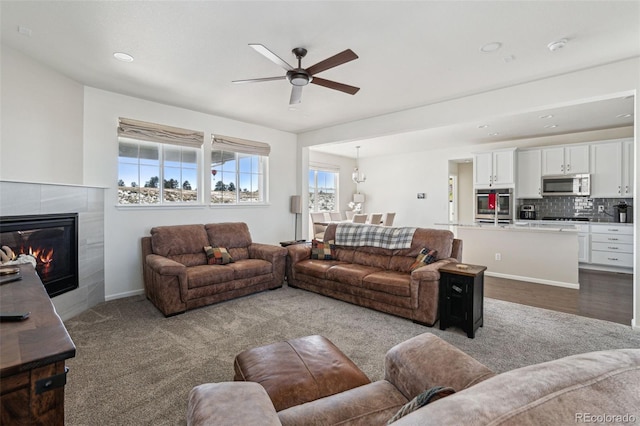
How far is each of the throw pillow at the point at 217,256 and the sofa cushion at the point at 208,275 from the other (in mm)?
263

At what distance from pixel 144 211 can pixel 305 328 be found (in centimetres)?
299

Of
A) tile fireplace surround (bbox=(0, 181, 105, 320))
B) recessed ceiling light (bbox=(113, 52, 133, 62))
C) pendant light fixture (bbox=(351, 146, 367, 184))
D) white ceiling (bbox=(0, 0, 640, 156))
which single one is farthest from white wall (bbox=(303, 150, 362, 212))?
recessed ceiling light (bbox=(113, 52, 133, 62))

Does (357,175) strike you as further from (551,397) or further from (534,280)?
(551,397)

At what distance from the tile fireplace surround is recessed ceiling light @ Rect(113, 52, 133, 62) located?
5.04ft

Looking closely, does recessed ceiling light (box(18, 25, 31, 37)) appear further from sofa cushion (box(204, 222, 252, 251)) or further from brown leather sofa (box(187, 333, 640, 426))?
brown leather sofa (box(187, 333, 640, 426))

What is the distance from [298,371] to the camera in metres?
1.54

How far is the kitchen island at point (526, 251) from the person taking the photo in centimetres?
465

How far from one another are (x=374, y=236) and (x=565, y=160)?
16.5 feet

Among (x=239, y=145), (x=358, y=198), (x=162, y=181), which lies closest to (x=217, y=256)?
(x=162, y=181)

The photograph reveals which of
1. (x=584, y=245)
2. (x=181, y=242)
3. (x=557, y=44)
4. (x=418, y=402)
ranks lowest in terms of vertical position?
(x=584, y=245)

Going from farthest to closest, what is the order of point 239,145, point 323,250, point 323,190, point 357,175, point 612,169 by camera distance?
point 323,190 < point 357,175 < point 612,169 < point 239,145 < point 323,250

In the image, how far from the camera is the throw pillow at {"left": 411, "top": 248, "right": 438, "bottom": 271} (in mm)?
3668

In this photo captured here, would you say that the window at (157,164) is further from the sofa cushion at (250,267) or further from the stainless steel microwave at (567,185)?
the stainless steel microwave at (567,185)

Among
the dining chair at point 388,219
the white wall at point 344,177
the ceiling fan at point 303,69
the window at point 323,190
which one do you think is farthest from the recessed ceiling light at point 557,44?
the white wall at point 344,177
